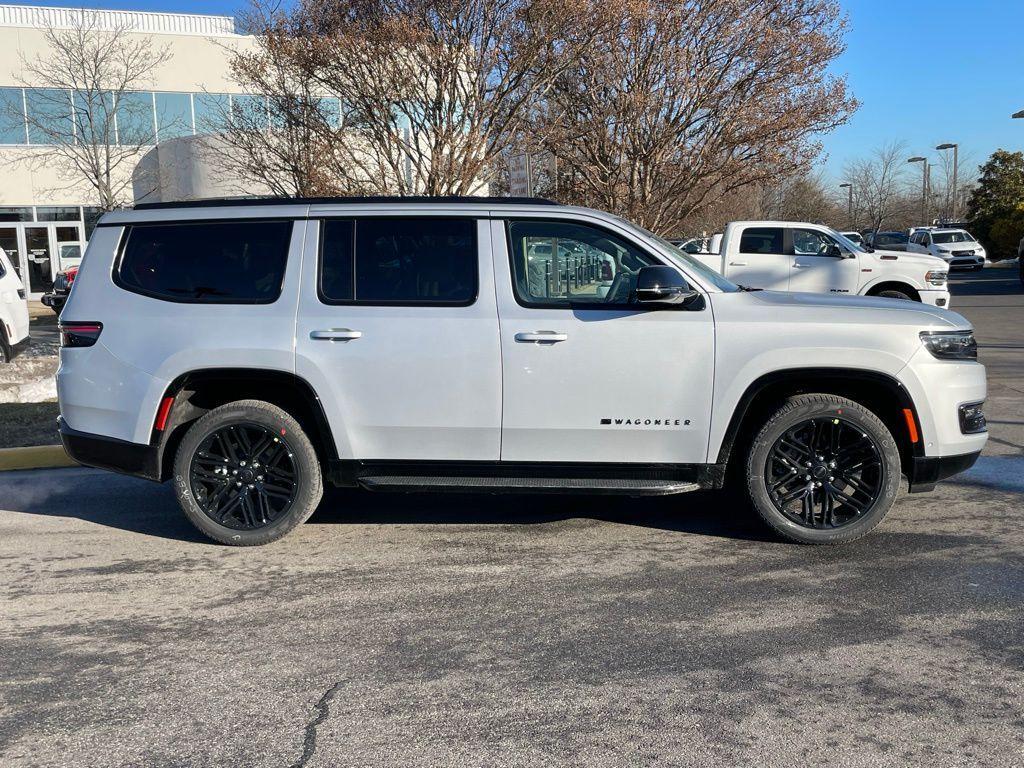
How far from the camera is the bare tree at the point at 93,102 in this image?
25.8 metres

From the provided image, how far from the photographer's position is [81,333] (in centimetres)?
553

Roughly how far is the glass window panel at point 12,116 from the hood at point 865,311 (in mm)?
28472

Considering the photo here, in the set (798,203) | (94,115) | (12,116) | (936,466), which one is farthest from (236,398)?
(798,203)

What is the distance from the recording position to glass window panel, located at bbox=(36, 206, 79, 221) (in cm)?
3023

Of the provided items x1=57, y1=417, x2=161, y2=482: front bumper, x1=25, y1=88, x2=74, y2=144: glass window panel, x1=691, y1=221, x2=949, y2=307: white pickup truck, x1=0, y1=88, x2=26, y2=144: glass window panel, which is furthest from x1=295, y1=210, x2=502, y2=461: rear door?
x1=0, y1=88, x2=26, y2=144: glass window panel

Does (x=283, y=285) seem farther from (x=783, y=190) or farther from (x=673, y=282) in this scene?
(x=783, y=190)

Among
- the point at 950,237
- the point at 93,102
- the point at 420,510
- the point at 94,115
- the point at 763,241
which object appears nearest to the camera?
the point at 420,510

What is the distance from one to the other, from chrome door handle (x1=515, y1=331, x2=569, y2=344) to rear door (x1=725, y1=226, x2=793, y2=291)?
38.4ft

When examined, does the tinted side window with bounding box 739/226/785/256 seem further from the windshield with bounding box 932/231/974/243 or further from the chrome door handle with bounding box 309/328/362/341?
the windshield with bounding box 932/231/974/243

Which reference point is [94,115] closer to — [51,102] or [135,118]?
[135,118]

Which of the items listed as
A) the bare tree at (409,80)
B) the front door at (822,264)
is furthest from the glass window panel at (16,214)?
the front door at (822,264)

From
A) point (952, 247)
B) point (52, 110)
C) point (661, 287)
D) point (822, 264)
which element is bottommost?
point (661, 287)

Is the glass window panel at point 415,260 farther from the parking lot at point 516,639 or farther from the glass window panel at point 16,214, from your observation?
the glass window panel at point 16,214

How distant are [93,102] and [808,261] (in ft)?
68.7
